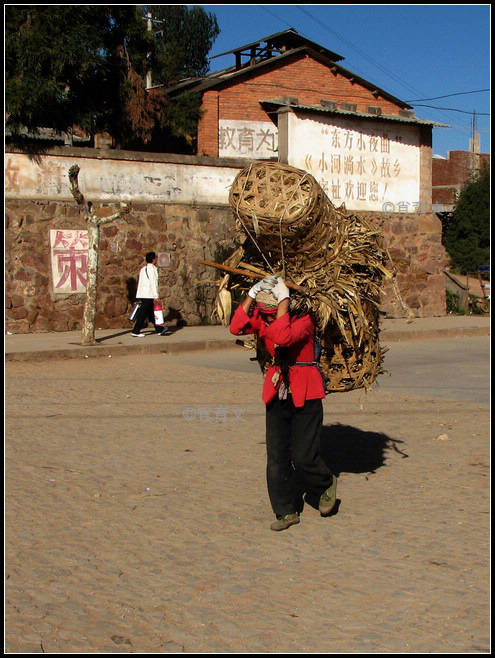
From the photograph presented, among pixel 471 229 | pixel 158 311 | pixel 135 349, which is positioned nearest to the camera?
pixel 135 349

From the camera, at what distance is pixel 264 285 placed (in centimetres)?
553

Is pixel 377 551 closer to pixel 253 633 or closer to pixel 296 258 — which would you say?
pixel 253 633

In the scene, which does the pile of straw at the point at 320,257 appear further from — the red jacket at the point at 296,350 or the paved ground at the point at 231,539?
the paved ground at the point at 231,539

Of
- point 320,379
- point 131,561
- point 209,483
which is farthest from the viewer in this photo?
point 209,483

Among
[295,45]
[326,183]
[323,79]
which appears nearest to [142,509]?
[326,183]

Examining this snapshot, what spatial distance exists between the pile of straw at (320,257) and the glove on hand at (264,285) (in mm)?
204

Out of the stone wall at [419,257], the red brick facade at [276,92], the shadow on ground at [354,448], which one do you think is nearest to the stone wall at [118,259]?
the stone wall at [419,257]

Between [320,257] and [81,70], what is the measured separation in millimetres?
17200

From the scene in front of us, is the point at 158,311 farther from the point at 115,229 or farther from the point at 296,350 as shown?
the point at 296,350

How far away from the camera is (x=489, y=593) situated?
448cm

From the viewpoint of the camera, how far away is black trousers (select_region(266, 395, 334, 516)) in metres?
5.67

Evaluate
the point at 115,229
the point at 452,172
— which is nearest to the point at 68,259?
the point at 115,229

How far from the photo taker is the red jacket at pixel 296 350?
557 centimetres

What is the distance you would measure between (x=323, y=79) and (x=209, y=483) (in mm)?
33214
